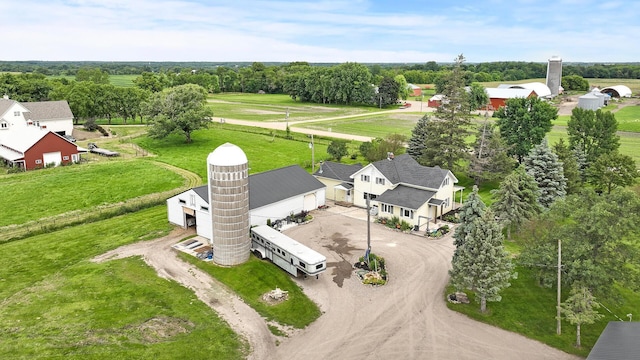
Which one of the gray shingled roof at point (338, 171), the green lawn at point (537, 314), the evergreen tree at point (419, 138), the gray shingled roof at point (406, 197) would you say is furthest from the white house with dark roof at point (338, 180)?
the green lawn at point (537, 314)

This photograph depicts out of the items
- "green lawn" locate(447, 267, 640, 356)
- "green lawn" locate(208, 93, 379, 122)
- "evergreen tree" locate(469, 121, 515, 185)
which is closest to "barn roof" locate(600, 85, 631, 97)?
"green lawn" locate(208, 93, 379, 122)

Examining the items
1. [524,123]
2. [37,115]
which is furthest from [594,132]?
[37,115]

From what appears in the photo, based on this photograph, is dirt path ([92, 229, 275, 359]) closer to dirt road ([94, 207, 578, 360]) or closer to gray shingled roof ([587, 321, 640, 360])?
dirt road ([94, 207, 578, 360])

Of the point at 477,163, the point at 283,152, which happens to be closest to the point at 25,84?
the point at 283,152

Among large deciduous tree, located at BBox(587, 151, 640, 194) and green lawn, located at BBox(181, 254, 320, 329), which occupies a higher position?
large deciduous tree, located at BBox(587, 151, 640, 194)

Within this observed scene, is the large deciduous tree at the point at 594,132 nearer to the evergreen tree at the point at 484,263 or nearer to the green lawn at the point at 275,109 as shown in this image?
the evergreen tree at the point at 484,263
